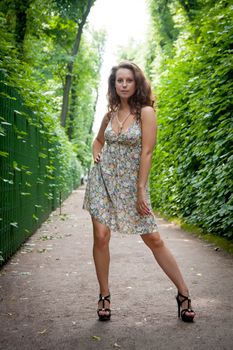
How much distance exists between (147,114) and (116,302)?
1.77 meters

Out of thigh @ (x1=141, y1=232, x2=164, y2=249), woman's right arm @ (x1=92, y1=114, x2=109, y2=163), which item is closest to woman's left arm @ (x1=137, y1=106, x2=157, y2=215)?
thigh @ (x1=141, y1=232, x2=164, y2=249)

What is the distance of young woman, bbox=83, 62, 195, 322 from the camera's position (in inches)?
137

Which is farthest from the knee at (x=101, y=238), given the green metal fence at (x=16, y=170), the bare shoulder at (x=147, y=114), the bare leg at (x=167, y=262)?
the green metal fence at (x=16, y=170)

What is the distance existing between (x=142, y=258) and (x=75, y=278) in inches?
59.2

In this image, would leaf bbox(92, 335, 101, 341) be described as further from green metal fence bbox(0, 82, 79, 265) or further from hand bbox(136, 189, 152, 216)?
green metal fence bbox(0, 82, 79, 265)

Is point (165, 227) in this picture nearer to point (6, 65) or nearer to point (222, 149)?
point (222, 149)

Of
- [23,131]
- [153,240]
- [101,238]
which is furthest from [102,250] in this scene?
[23,131]

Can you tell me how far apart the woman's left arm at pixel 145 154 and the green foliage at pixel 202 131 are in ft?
8.87

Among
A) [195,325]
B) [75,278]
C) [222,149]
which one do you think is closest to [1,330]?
[195,325]

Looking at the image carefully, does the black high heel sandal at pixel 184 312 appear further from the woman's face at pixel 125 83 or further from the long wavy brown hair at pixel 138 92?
the woman's face at pixel 125 83

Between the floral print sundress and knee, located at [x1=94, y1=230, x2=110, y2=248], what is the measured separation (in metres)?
0.07

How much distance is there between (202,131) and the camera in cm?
750

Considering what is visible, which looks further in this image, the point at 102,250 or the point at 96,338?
the point at 102,250

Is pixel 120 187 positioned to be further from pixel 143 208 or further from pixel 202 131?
pixel 202 131
